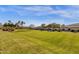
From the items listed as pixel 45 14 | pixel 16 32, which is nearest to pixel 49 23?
pixel 45 14

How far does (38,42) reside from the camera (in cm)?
383

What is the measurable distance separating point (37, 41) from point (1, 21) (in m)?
0.39

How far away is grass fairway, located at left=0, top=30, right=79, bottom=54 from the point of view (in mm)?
3801

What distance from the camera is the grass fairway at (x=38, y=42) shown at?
3801mm

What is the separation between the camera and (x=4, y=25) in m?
3.81

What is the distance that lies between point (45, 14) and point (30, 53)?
39cm
